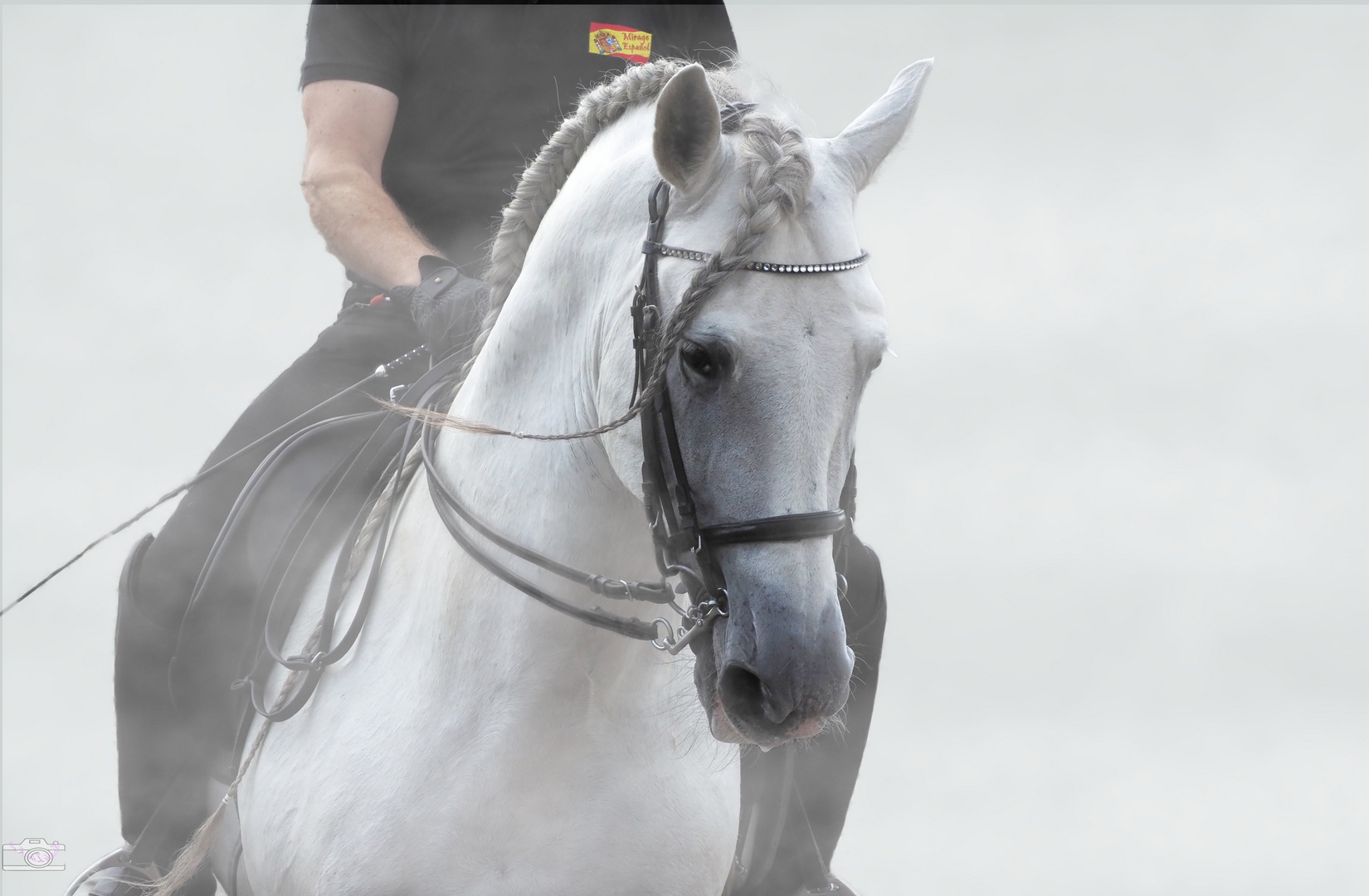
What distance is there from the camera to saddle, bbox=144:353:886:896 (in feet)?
10.9

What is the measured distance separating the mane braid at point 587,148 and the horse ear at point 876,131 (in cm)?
17

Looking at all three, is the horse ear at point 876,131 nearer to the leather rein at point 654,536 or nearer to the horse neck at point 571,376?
the leather rein at point 654,536

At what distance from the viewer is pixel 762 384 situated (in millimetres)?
2258

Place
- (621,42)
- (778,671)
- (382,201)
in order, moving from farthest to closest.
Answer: (621,42)
(382,201)
(778,671)

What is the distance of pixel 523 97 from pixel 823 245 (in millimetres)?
2127

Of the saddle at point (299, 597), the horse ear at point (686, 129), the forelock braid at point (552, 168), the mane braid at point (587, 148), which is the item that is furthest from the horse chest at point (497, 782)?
the horse ear at point (686, 129)

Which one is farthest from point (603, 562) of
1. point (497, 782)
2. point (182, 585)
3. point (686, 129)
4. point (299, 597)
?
point (182, 585)

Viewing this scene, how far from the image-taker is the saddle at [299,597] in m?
3.33

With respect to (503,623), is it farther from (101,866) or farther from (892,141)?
(101,866)

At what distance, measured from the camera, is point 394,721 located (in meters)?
2.89

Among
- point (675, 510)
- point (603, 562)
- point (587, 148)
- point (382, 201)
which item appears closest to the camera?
point (675, 510)

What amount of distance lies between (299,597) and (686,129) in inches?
66.1

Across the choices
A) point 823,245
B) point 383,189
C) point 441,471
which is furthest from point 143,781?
point 823,245

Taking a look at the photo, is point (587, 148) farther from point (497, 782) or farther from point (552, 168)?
point (497, 782)
